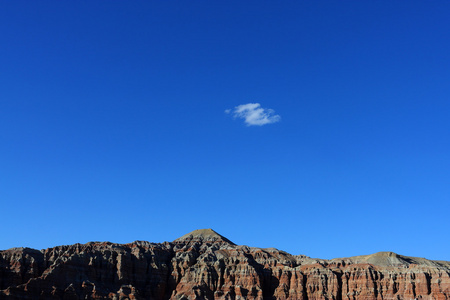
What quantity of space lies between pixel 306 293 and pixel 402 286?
27.4m

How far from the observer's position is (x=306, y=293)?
194 meters

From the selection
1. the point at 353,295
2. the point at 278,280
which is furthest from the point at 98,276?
the point at 353,295

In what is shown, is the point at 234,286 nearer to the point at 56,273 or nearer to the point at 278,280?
the point at 278,280

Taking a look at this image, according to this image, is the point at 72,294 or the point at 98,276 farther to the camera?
the point at 98,276

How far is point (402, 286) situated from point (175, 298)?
212 feet

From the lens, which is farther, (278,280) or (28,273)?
(278,280)

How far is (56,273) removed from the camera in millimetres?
177375

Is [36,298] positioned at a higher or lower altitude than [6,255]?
lower

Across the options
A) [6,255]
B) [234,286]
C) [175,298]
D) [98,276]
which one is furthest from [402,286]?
[6,255]

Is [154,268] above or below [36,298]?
above

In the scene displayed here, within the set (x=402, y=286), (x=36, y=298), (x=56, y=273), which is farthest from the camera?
(x=402, y=286)

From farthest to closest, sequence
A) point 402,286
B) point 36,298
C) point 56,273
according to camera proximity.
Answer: point 402,286 → point 56,273 → point 36,298

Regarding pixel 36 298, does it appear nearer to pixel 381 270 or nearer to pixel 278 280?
pixel 278 280

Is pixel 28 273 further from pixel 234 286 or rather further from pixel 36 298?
pixel 234 286
